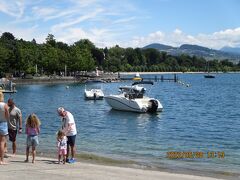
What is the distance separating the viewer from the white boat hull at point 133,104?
162 feet

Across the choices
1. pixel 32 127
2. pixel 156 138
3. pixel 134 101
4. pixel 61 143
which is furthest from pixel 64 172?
pixel 134 101

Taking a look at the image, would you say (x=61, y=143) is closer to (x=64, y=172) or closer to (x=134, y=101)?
(x=64, y=172)

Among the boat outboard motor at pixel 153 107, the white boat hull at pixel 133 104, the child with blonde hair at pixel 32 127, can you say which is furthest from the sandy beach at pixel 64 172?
the boat outboard motor at pixel 153 107

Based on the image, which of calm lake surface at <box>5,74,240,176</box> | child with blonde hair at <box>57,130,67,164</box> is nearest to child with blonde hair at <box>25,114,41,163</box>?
child with blonde hair at <box>57,130,67,164</box>

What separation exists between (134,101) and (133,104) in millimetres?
413

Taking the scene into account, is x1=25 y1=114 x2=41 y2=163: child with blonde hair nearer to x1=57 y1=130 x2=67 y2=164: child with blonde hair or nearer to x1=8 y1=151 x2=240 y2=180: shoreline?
x1=57 y1=130 x2=67 y2=164: child with blonde hair

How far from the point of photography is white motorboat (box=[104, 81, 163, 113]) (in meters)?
49.5

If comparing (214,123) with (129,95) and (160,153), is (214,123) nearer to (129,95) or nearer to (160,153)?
(129,95)

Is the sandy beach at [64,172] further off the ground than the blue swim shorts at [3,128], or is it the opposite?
the blue swim shorts at [3,128]

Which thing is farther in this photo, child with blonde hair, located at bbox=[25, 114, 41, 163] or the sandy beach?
child with blonde hair, located at bbox=[25, 114, 41, 163]

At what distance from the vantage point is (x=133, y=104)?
49812 millimetres

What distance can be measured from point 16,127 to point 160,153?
29.8ft

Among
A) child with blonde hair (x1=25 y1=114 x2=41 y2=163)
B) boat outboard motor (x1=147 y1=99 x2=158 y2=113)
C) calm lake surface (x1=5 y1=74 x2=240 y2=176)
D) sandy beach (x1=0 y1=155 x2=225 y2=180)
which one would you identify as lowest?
calm lake surface (x1=5 y1=74 x2=240 y2=176)

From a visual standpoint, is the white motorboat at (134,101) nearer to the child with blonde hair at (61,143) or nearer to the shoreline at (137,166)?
the shoreline at (137,166)
